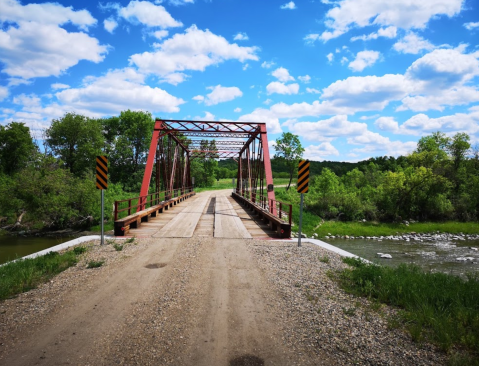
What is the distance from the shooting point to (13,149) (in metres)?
35.0

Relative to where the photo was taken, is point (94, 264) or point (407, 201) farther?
point (407, 201)

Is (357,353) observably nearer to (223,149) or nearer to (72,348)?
(72,348)

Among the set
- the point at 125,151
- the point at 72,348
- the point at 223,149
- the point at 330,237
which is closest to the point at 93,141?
the point at 125,151

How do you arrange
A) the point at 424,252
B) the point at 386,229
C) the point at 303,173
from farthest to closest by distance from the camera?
the point at 386,229 < the point at 424,252 < the point at 303,173

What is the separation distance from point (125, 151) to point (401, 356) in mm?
44367

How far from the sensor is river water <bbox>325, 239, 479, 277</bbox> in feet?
43.3

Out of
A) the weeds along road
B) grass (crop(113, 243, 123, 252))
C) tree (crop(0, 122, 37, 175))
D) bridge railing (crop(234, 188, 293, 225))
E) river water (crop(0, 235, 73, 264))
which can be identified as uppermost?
tree (crop(0, 122, 37, 175))

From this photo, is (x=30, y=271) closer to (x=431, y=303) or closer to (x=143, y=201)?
(x=431, y=303)

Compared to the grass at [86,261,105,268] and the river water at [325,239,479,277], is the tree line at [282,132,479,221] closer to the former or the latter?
the river water at [325,239,479,277]

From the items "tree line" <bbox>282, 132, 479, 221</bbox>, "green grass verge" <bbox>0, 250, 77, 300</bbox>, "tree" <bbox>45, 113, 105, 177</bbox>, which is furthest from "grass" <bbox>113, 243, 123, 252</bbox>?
"tree" <bbox>45, 113, 105, 177</bbox>

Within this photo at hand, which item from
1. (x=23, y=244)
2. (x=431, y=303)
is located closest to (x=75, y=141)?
(x=23, y=244)

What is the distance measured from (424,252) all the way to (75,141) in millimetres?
41005

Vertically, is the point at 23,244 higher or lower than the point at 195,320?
lower

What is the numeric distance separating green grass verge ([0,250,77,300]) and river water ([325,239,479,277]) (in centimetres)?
1151
